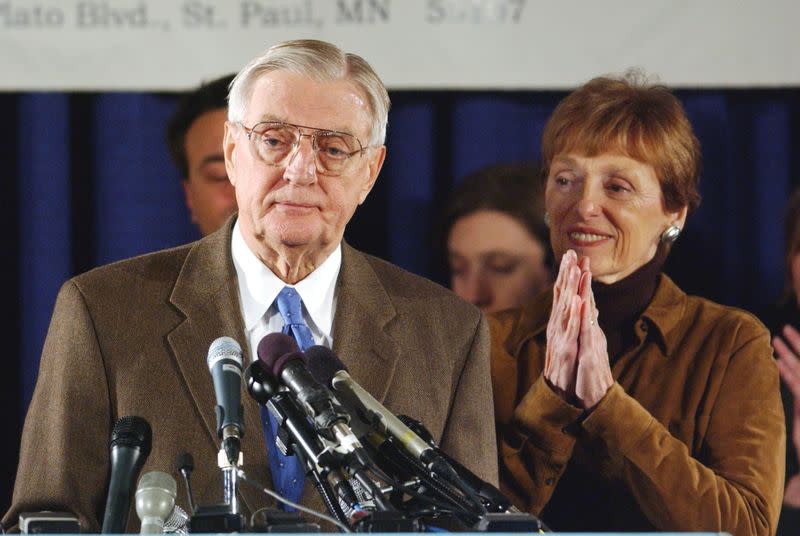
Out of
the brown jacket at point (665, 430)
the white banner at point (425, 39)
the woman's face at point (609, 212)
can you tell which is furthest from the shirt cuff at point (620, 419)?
the white banner at point (425, 39)

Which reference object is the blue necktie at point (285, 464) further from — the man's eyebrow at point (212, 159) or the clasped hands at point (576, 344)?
the man's eyebrow at point (212, 159)

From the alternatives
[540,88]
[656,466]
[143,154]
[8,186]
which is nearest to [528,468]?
[656,466]

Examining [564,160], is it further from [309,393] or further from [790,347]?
[309,393]

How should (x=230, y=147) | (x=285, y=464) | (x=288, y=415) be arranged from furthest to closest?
(x=230, y=147)
(x=285, y=464)
(x=288, y=415)

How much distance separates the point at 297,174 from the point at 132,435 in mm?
929

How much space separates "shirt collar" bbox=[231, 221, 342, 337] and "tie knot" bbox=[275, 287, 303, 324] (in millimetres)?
12

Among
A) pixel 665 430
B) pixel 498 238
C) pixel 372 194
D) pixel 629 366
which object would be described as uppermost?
pixel 372 194

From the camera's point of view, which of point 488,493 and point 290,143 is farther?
point 290,143

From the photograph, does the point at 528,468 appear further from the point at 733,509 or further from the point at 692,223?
the point at 692,223

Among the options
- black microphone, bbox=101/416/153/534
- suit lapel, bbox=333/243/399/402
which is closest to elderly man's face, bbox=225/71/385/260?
suit lapel, bbox=333/243/399/402

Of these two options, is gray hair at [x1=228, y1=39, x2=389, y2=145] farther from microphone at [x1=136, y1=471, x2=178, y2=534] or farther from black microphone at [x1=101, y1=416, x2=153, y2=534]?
microphone at [x1=136, y1=471, x2=178, y2=534]

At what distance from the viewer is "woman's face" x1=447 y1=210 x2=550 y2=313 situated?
3.59 meters

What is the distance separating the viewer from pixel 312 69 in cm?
281

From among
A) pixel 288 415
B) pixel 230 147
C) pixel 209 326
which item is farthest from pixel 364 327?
pixel 288 415
